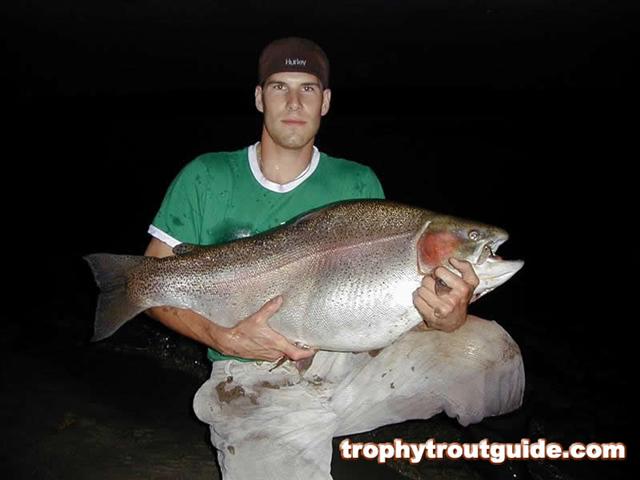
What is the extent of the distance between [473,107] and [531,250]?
66.2 m

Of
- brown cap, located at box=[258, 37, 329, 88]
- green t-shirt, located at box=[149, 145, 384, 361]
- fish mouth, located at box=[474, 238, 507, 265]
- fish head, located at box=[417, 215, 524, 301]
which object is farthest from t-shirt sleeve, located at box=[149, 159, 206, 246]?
fish mouth, located at box=[474, 238, 507, 265]

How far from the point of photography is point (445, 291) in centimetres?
287

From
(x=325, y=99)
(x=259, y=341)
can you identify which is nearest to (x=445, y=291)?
(x=259, y=341)

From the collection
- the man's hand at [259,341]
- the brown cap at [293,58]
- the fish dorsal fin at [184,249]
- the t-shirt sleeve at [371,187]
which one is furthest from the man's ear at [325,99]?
the man's hand at [259,341]

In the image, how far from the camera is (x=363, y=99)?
8631 cm

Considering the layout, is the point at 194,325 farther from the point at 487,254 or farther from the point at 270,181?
the point at 487,254

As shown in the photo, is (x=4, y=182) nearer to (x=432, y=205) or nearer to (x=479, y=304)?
(x=432, y=205)

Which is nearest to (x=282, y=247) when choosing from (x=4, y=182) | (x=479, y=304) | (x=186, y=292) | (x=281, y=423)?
(x=186, y=292)

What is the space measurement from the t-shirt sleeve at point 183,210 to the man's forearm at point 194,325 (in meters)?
0.47

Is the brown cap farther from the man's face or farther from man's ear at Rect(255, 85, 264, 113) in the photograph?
man's ear at Rect(255, 85, 264, 113)

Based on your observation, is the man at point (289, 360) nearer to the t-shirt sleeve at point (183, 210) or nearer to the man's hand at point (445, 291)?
the t-shirt sleeve at point (183, 210)

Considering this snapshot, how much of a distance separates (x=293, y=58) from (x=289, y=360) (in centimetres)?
190

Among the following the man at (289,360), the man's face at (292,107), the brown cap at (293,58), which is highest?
the brown cap at (293,58)

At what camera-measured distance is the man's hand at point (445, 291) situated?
2.83 meters
